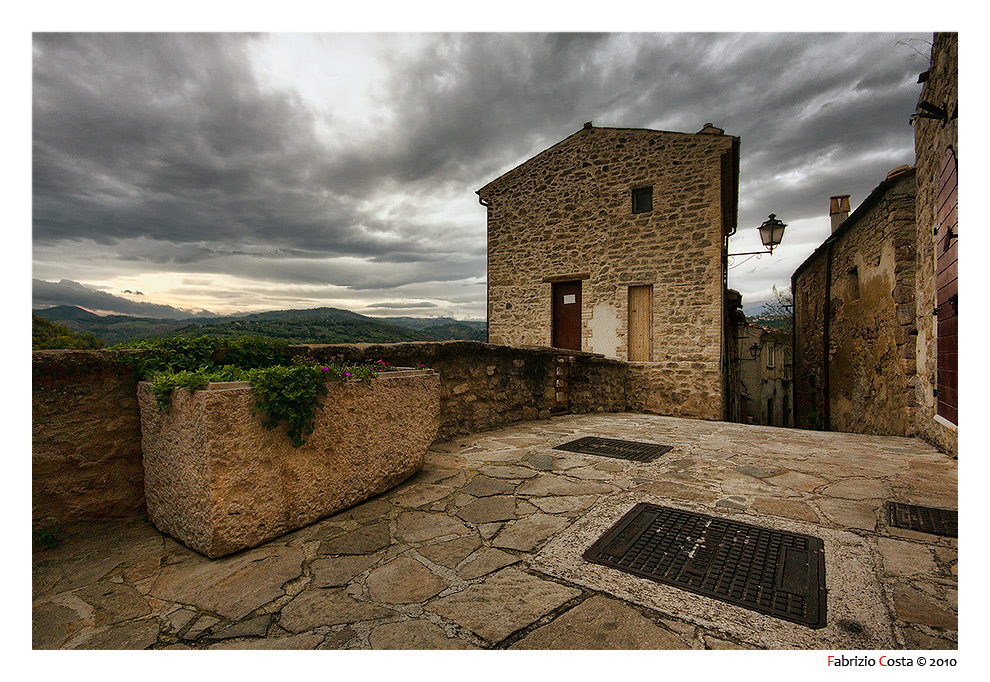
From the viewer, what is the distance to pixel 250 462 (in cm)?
222

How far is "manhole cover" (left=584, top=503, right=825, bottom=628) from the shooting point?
1.74 meters

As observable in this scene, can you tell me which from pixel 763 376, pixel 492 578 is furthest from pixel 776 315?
pixel 492 578

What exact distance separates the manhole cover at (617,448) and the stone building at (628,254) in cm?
488

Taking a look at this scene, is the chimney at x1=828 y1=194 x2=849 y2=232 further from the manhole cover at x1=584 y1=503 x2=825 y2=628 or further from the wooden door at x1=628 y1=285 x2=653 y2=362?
the manhole cover at x1=584 y1=503 x2=825 y2=628

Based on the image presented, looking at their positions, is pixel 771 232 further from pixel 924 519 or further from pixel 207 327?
pixel 207 327

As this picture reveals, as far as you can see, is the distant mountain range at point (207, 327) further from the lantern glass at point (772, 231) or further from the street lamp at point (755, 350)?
the street lamp at point (755, 350)

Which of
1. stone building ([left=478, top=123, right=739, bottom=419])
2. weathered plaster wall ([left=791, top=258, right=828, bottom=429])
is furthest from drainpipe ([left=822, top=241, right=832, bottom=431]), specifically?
stone building ([left=478, top=123, right=739, bottom=419])

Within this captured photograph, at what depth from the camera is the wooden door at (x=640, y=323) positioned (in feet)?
31.2

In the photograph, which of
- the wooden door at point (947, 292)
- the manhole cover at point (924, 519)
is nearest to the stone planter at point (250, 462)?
the manhole cover at point (924, 519)

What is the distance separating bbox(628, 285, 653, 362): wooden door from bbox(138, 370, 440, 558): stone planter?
300 inches

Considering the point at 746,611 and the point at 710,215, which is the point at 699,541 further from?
the point at 710,215

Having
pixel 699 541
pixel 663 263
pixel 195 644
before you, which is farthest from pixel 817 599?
pixel 663 263

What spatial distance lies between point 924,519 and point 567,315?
27.0 feet

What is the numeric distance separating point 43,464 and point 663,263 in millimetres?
9575
